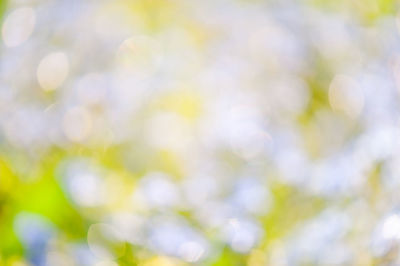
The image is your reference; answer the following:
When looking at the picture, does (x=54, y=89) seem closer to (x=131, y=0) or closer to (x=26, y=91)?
(x=26, y=91)

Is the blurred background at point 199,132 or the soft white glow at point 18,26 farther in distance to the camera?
the soft white glow at point 18,26

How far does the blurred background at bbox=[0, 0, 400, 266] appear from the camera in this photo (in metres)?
0.87

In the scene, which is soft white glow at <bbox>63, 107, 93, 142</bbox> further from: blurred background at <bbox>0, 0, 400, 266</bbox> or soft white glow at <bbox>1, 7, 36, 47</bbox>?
soft white glow at <bbox>1, 7, 36, 47</bbox>

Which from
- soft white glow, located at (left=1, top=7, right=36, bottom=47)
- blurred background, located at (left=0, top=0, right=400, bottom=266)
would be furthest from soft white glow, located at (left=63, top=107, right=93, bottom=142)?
soft white glow, located at (left=1, top=7, right=36, bottom=47)

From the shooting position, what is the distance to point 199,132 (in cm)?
128

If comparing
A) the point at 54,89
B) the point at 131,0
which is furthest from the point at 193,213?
the point at 131,0

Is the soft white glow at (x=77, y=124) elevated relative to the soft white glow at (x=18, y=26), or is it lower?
lower

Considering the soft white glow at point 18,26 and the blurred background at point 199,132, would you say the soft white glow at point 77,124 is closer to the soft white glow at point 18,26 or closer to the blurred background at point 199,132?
the blurred background at point 199,132

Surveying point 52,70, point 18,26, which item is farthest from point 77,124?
point 18,26

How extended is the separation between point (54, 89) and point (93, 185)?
31cm

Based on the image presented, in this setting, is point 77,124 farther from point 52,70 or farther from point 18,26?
point 18,26

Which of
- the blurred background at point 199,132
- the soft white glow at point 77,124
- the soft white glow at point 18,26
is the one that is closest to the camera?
the blurred background at point 199,132

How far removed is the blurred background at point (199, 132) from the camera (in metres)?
0.87

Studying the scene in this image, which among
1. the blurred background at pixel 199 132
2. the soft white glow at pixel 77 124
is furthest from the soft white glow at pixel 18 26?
the soft white glow at pixel 77 124
